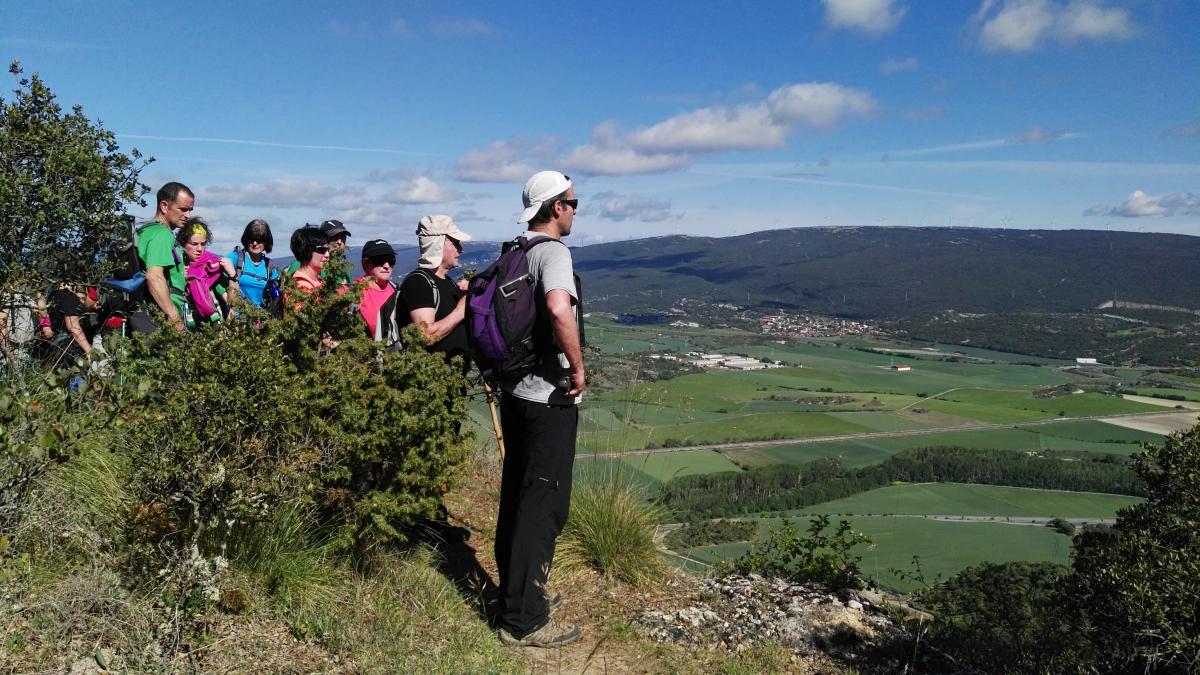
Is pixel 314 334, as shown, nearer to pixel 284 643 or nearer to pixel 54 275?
pixel 284 643

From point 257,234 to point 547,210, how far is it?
12.6 ft

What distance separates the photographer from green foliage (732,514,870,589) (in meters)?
4.71

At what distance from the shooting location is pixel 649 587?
448cm

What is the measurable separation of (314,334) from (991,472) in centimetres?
3681

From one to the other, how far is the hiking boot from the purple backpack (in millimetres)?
1290

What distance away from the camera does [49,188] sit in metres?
3.88

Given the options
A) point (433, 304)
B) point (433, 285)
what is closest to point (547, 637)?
point (433, 304)

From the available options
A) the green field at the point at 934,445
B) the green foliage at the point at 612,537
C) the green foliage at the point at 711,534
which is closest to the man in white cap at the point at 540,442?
the green foliage at the point at 612,537

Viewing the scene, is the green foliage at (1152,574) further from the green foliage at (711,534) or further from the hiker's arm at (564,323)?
the hiker's arm at (564,323)

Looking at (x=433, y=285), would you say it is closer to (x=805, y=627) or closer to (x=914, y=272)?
(x=805, y=627)

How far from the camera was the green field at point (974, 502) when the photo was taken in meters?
26.9

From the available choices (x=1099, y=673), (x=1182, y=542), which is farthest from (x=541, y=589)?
(x=1182, y=542)

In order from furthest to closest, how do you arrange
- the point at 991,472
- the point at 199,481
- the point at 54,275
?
the point at 991,472, the point at 54,275, the point at 199,481

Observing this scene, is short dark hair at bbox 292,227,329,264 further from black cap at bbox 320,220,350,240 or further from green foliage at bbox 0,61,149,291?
green foliage at bbox 0,61,149,291
